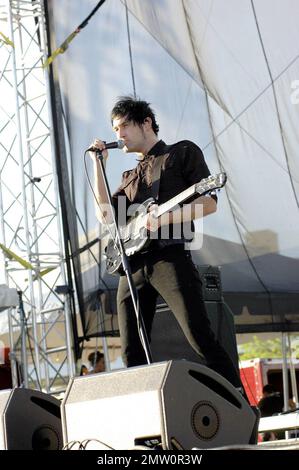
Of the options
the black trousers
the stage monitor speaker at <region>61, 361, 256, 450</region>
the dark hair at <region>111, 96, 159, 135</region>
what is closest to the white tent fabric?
the dark hair at <region>111, 96, 159, 135</region>

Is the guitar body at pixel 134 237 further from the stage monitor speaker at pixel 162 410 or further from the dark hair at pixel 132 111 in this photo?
the stage monitor speaker at pixel 162 410

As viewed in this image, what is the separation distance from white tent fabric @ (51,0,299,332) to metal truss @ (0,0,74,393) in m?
1.32

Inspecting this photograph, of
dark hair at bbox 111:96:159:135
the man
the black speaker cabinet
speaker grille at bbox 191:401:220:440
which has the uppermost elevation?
dark hair at bbox 111:96:159:135

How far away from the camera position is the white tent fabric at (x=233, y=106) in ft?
16.1

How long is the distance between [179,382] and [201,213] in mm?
1029

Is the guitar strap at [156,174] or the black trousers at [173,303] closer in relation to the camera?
the black trousers at [173,303]

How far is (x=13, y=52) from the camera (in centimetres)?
816

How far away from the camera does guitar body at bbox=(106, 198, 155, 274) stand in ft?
11.5

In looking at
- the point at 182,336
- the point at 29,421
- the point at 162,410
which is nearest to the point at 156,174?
the point at 29,421

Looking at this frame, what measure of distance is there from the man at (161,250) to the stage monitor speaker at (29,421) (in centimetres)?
34

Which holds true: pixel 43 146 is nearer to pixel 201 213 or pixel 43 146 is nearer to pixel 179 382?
pixel 201 213

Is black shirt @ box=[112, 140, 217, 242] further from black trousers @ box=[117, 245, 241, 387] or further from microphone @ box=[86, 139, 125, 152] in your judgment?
black trousers @ box=[117, 245, 241, 387]

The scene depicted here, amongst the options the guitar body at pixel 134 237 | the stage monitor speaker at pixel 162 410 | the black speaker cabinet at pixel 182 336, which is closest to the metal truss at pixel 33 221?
the black speaker cabinet at pixel 182 336

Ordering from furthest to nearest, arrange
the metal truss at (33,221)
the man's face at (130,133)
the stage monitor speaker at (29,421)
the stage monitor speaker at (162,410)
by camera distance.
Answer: the metal truss at (33,221)
the man's face at (130,133)
the stage monitor speaker at (29,421)
the stage monitor speaker at (162,410)
